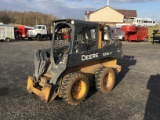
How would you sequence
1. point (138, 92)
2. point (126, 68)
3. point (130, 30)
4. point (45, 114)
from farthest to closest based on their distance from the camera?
point (130, 30) → point (126, 68) → point (138, 92) → point (45, 114)

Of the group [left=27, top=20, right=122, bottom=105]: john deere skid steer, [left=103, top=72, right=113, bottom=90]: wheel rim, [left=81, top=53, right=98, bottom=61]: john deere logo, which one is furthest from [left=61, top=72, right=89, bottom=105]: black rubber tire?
[left=103, top=72, right=113, bottom=90]: wheel rim

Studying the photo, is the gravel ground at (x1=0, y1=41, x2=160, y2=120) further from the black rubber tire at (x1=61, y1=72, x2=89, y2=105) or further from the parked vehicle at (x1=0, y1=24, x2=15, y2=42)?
the parked vehicle at (x1=0, y1=24, x2=15, y2=42)

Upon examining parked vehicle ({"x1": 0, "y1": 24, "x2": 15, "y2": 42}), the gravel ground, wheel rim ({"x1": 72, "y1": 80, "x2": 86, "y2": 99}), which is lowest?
the gravel ground

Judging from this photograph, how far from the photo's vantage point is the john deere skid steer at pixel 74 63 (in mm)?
6086

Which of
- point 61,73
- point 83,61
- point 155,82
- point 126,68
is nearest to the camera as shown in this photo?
point 61,73

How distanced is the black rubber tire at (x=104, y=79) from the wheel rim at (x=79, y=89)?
76cm

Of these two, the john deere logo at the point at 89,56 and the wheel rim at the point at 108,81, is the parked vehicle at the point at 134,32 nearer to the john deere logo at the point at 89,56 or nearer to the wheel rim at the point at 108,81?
the wheel rim at the point at 108,81

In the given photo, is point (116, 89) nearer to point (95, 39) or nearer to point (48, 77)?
point (95, 39)

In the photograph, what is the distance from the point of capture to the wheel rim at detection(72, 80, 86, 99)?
644cm

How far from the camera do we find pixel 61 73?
20.0 ft

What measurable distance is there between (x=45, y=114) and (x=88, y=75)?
2.05 m

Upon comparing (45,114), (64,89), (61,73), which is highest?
(61,73)

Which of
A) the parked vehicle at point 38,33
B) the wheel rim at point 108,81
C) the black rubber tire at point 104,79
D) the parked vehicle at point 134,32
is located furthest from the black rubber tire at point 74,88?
the parked vehicle at point 134,32

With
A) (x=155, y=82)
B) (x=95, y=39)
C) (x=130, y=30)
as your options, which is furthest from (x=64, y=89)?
(x=130, y=30)
